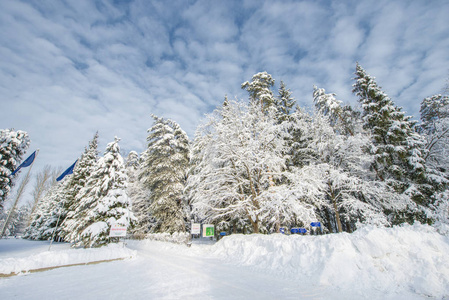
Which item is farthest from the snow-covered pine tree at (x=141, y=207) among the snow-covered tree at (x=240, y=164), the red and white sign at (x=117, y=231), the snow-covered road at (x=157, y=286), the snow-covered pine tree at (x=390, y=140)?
the snow-covered pine tree at (x=390, y=140)

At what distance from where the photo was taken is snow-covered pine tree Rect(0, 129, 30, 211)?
13.4 m

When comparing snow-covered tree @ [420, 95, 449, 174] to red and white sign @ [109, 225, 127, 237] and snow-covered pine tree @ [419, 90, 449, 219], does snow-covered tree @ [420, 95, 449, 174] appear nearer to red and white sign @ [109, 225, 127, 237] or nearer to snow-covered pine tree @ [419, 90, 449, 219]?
snow-covered pine tree @ [419, 90, 449, 219]

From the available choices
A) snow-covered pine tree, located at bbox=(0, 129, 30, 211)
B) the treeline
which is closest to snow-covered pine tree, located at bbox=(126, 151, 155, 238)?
the treeline

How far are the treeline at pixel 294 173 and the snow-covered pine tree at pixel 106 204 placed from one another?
7cm

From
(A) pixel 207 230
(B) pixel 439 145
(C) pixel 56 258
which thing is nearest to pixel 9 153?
Answer: (C) pixel 56 258

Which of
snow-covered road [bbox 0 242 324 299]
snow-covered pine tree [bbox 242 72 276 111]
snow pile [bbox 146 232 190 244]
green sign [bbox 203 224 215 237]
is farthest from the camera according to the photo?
snow-covered pine tree [bbox 242 72 276 111]

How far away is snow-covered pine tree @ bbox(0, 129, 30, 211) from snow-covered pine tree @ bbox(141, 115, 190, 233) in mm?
10613

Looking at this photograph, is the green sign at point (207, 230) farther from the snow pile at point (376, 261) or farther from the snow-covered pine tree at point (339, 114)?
the snow-covered pine tree at point (339, 114)

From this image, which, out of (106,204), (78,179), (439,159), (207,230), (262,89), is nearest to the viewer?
(106,204)

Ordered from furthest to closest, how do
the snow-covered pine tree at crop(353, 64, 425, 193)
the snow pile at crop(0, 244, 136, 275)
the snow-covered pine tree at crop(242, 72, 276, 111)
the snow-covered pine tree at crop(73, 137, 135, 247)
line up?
1. the snow-covered pine tree at crop(242, 72, 276, 111)
2. the snow-covered pine tree at crop(353, 64, 425, 193)
3. the snow-covered pine tree at crop(73, 137, 135, 247)
4. the snow pile at crop(0, 244, 136, 275)

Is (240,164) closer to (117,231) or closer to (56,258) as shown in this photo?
(117,231)

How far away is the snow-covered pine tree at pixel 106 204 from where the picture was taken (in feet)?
42.3

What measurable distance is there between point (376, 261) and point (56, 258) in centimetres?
1251

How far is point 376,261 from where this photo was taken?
222 inches
